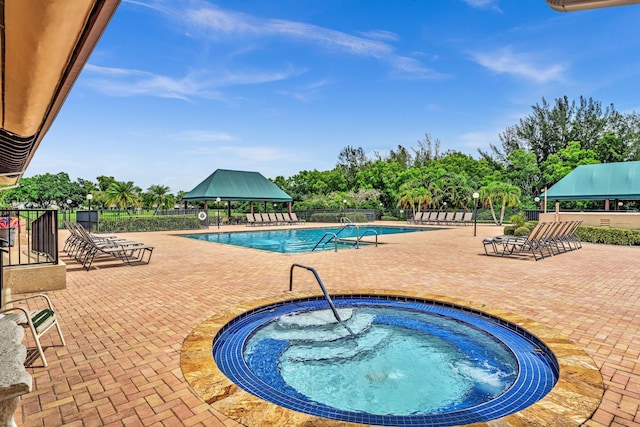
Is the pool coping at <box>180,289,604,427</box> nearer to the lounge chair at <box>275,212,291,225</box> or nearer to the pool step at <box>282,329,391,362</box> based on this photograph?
the pool step at <box>282,329,391,362</box>

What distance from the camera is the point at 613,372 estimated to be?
298 cm

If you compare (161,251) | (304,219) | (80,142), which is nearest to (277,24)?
(304,219)

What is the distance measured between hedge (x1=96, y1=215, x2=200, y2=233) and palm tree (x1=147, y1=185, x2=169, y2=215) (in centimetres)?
2609

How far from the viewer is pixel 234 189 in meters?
29.1

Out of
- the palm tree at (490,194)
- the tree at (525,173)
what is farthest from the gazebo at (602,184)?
the tree at (525,173)

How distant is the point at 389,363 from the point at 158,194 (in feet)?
154

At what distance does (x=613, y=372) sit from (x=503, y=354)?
0.94 metres

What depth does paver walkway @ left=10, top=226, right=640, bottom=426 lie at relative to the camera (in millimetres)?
2506

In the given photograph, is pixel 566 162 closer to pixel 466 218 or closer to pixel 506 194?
pixel 506 194

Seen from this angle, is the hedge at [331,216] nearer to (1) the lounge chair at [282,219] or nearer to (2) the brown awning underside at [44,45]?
(1) the lounge chair at [282,219]

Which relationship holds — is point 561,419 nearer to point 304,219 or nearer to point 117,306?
point 117,306

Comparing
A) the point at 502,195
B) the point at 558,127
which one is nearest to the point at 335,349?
the point at 502,195

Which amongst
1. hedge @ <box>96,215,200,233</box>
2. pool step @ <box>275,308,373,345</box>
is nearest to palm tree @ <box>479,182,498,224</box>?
hedge @ <box>96,215,200,233</box>

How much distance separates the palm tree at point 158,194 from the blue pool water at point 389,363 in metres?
44.7
